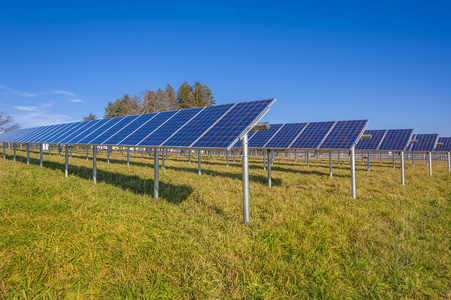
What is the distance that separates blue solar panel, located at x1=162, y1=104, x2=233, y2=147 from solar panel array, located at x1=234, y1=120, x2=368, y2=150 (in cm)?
187

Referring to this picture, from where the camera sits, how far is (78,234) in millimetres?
5484

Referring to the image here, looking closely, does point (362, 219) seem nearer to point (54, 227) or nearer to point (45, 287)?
point (45, 287)

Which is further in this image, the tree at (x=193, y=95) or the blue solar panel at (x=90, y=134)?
the tree at (x=193, y=95)

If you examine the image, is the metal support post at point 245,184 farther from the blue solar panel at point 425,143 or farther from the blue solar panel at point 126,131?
the blue solar panel at point 425,143

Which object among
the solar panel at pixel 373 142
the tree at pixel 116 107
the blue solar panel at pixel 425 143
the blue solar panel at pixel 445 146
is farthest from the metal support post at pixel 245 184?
the tree at pixel 116 107

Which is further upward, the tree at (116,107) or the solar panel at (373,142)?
the tree at (116,107)

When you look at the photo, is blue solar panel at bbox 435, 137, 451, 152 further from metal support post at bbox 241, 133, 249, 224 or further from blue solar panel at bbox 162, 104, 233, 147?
metal support post at bbox 241, 133, 249, 224

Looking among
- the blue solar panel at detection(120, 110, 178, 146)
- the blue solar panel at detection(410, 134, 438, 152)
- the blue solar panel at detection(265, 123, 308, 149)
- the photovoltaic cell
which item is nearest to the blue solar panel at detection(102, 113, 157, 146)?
the blue solar panel at detection(120, 110, 178, 146)

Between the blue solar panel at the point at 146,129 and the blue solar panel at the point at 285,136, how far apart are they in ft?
19.7

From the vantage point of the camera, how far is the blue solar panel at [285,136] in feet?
45.5

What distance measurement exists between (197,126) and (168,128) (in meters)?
1.68

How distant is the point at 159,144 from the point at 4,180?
822 centimetres

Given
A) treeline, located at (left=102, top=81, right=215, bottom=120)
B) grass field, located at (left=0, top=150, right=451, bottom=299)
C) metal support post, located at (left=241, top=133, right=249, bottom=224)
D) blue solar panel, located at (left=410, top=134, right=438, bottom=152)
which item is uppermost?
treeline, located at (left=102, top=81, right=215, bottom=120)

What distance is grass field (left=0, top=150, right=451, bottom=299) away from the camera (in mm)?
3928
